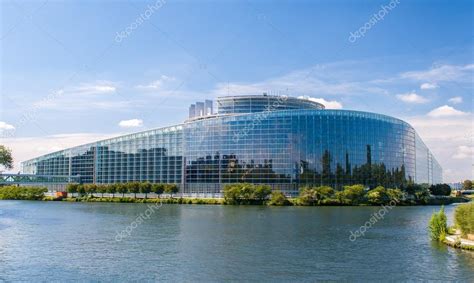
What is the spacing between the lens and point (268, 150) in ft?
463

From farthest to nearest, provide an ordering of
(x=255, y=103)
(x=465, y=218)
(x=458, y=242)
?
(x=255, y=103) → (x=465, y=218) → (x=458, y=242)

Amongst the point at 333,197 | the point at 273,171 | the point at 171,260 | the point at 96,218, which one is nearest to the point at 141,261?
the point at 171,260

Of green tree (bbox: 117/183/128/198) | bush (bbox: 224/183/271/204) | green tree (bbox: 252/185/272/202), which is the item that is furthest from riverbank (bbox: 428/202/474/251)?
green tree (bbox: 117/183/128/198)

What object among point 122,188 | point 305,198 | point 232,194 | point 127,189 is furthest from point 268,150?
point 122,188

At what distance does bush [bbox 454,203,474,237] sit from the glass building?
87.2 meters

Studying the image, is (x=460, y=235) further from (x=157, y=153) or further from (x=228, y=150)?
(x=157, y=153)

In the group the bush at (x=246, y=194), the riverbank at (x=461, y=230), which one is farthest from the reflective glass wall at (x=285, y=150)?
the riverbank at (x=461, y=230)

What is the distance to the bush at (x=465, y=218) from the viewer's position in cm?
4969

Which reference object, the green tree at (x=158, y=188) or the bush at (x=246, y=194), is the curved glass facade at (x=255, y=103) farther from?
the bush at (x=246, y=194)

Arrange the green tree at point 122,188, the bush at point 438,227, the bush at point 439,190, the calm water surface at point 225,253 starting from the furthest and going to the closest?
the bush at point 439,190 → the green tree at point 122,188 → the bush at point 438,227 → the calm water surface at point 225,253

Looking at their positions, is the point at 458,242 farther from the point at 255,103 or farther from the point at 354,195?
the point at 255,103

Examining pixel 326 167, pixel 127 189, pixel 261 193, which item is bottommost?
pixel 261 193

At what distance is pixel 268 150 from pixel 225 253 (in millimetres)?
93993

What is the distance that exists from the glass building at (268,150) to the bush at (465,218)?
87.2 m
